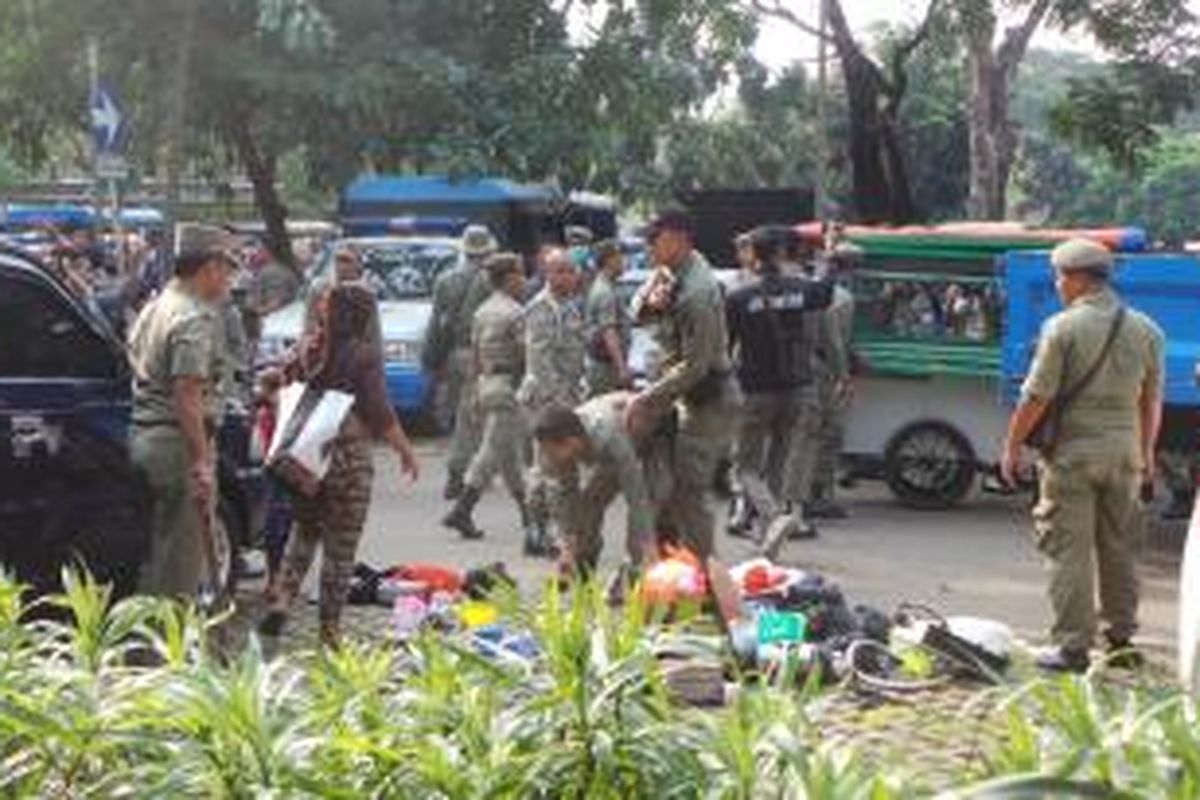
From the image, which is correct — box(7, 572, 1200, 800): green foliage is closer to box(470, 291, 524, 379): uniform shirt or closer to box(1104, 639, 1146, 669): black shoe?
box(1104, 639, 1146, 669): black shoe

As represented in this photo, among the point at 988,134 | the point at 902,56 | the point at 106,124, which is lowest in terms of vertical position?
the point at 106,124

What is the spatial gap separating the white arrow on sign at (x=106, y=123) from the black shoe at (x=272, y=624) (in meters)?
10.8

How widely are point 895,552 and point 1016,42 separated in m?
14.3

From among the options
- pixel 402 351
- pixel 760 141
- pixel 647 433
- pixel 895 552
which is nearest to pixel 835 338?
pixel 895 552

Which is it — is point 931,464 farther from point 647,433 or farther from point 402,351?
point 402,351

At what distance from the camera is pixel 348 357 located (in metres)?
8.98

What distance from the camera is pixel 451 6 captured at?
22.4 m

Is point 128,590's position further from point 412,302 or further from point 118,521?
point 412,302

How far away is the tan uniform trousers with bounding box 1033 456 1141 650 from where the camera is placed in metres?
8.95

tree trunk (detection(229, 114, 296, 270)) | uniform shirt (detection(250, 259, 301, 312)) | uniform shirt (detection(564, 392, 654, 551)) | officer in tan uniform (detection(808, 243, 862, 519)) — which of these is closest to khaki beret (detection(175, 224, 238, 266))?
uniform shirt (detection(564, 392, 654, 551))

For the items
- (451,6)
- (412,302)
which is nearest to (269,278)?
(412,302)

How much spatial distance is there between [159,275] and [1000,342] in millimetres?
9001

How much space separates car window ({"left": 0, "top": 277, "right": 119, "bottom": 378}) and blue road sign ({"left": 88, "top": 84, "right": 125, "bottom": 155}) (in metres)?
10.3

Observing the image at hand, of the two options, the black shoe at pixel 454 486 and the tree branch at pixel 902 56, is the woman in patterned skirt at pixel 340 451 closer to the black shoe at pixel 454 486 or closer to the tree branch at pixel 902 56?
the black shoe at pixel 454 486
